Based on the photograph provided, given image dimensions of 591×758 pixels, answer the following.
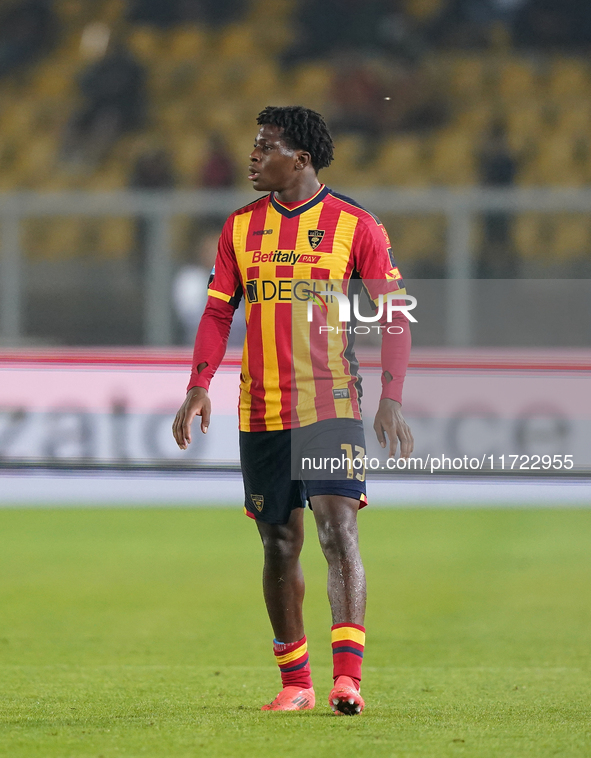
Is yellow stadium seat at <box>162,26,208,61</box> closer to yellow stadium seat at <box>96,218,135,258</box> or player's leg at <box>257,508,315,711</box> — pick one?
yellow stadium seat at <box>96,218,135,258</box>

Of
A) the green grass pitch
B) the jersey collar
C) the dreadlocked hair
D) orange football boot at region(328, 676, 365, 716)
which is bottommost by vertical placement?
the green grass pitch

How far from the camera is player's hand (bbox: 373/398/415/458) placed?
345 cm

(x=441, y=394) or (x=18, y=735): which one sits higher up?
(x=441, y=394)

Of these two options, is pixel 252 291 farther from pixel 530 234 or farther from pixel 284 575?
pixel 530 234

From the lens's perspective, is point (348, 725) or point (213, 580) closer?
point (348, 725)

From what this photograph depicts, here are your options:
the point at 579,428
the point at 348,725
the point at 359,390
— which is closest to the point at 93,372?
the point at 579,428

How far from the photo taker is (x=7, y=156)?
14250 mm

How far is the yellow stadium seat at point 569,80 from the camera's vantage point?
14.0 meters

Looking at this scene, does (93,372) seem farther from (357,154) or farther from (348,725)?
(357,154)

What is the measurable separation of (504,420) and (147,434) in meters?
1.95

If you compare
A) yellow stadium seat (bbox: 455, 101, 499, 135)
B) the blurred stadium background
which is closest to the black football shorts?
the blurred stadium background

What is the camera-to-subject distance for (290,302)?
3520 mm

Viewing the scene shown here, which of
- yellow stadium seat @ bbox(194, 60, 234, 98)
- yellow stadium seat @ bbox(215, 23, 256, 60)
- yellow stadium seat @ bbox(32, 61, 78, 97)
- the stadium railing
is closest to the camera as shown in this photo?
the stadium railing

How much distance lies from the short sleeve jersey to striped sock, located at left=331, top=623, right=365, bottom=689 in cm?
60
